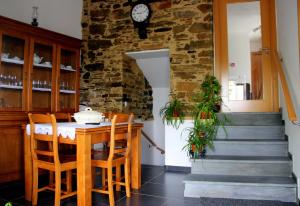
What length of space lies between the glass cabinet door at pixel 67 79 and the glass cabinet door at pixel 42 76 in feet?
0.69

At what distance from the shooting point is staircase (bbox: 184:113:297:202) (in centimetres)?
282

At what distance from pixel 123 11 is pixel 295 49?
3.10 m

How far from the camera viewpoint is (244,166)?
3113 millimetres

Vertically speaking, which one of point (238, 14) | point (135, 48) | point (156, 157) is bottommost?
point (156, 157)

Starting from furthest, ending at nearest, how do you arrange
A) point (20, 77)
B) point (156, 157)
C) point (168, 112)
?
point (156, 157) → point (168, 112) → point (20, 77)

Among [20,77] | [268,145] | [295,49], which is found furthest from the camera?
[20,77]

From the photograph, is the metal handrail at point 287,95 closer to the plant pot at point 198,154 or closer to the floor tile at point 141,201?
the plant pot at point 198,154

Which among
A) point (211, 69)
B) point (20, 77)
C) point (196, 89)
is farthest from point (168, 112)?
point (20, 77)

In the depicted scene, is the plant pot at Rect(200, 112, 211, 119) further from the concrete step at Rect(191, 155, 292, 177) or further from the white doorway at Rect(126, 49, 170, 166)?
the white doorway at Rect(126, 49, 170, 166)

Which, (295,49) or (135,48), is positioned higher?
(135,48)

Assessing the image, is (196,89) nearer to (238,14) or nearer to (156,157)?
(238,14)

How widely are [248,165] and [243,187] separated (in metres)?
0.35

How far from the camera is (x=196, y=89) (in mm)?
4277

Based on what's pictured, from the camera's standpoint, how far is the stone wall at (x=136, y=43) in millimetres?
4309
